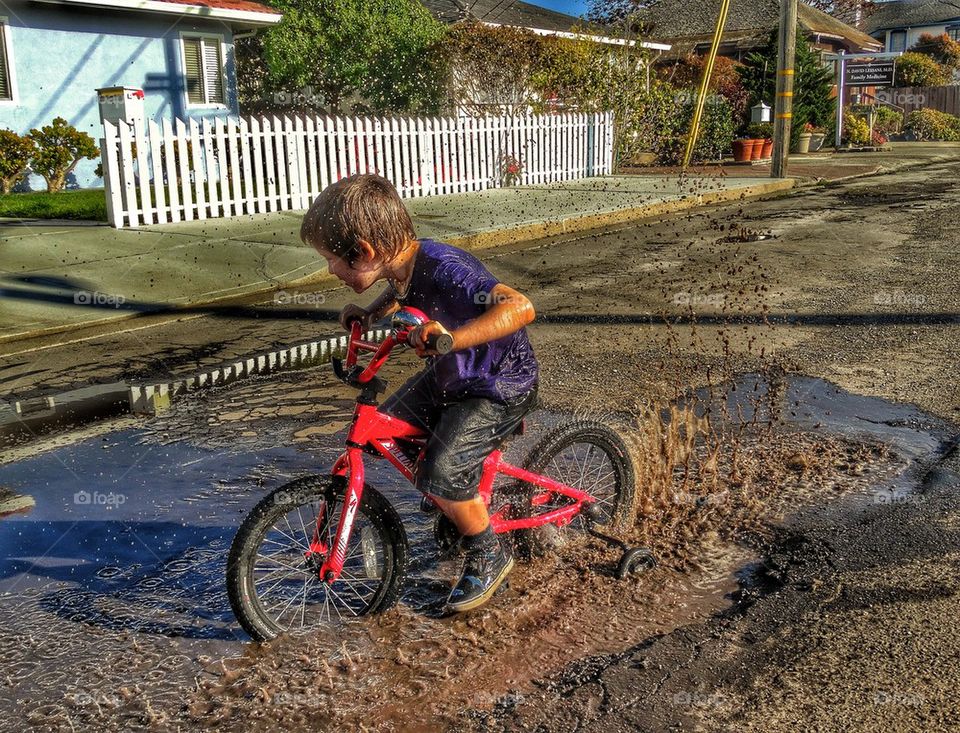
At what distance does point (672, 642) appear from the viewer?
3.29m

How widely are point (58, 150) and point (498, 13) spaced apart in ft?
48.9

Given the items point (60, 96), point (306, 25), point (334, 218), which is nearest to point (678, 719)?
point (334, 218)

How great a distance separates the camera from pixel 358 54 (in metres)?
24.0

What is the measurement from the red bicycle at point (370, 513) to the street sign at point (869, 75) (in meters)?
33.0

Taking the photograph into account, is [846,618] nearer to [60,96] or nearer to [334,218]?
[334,218]

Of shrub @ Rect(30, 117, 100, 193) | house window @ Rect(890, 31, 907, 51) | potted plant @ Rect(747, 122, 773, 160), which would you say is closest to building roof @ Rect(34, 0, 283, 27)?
shrub @ Rect(30, 117, 100, 193)

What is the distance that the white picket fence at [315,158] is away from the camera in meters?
13.0

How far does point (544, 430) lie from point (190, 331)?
4.01 m

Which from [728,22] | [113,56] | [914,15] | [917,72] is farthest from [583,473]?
[914,15]

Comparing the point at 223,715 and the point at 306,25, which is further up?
the point at 306,25

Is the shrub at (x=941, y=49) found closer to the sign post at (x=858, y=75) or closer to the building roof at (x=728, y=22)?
the building roof at (x=728, y=22)

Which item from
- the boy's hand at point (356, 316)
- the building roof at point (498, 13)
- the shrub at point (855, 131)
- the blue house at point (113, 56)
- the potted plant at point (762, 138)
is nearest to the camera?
the boy's hand at point (356, 316)

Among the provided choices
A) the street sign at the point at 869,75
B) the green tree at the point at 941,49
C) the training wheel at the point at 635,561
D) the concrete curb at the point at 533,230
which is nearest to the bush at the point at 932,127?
the street sign at the point at 869,75

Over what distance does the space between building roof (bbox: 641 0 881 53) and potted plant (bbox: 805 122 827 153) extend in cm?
593
